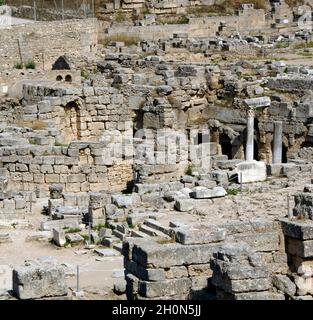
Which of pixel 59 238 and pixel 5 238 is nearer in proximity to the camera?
pixel 59 238

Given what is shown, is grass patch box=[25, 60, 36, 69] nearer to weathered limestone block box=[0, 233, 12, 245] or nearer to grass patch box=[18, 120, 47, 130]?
grass patch box=[18, 120, 47, 130]

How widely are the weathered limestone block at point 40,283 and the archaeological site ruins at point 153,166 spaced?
0.02 metres

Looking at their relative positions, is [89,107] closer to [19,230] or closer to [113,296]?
[19,230]

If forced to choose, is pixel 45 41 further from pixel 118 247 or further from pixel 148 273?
Answer: pixel 148 273

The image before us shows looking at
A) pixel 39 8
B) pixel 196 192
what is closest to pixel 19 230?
pixel 196 192

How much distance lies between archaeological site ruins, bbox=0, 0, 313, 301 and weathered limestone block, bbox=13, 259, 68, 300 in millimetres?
18

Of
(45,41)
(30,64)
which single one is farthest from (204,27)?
(30,64)

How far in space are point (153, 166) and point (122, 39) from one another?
93.8 feet

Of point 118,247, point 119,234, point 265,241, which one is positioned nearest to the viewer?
point 265,241

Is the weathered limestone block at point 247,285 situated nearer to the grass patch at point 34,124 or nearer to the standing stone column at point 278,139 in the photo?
the grass patch at point 34,124

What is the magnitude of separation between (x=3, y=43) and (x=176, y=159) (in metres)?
19.2

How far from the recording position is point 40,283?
15164 millimetres

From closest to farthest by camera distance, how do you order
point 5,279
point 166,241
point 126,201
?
point 166,241
point 5,279
point 126,201

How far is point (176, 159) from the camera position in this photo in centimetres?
2711
